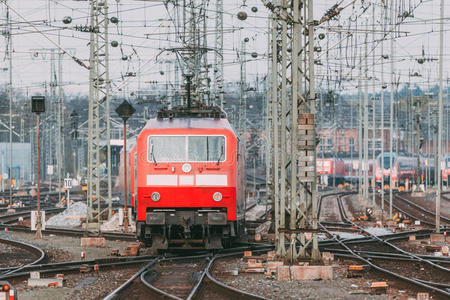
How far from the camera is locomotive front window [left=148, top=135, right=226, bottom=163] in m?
18.3

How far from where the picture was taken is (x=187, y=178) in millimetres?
18172

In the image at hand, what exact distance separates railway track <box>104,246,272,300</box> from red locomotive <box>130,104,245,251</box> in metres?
0.93

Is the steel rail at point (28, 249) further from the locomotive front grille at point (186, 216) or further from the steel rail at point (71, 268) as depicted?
the locomotive front grille at point (186, 216)

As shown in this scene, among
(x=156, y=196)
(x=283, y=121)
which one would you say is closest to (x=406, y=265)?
(x=283, y=121)

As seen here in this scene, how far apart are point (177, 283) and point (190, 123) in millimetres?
5338

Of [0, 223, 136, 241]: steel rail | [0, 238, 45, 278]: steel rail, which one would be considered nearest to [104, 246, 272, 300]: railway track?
[0, 238, 45, 278]: steel rail

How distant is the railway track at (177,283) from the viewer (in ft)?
40.8

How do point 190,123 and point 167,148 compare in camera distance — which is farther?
point 190,123

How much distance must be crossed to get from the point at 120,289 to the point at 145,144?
5956 millimetres

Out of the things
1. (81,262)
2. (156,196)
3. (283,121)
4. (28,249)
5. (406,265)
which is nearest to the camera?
(283,121)

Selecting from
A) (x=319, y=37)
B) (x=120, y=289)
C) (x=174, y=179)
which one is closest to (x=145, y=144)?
(x=174, y=179)

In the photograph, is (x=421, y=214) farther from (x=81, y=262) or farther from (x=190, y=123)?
(x=81, y=262)

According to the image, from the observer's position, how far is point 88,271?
51.9 feet

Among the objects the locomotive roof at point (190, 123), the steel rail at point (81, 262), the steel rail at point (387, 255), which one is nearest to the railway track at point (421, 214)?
the steel rail at point (387, 255)
